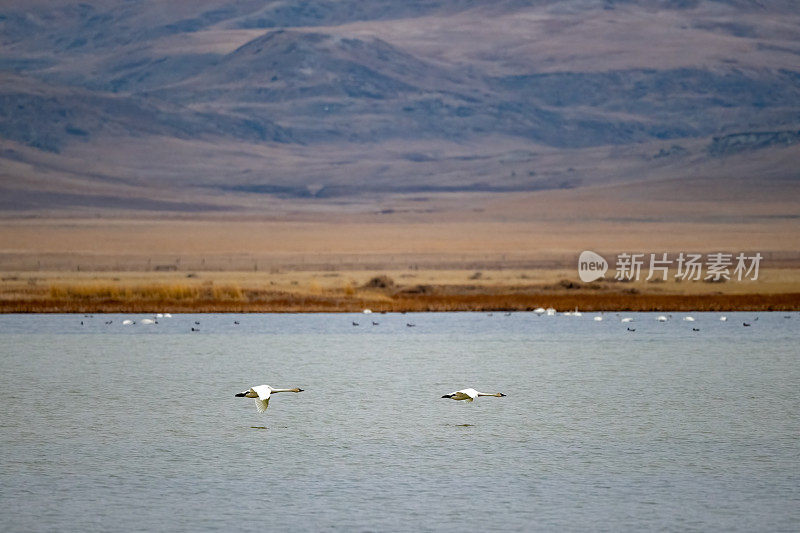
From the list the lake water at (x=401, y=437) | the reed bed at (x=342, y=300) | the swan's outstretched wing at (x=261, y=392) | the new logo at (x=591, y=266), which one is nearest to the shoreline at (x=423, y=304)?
the reed bed at (x=342, y=300)

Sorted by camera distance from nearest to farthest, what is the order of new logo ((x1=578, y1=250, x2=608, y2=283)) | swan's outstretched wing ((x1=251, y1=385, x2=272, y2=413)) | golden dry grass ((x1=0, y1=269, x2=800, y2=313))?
swan's outstretched wing ((x1=251, y1=385, x2=272, y2=413))
golden dry grass ((x1=0, y1=269, x2=800, y2=313))
new logo ((x1=578, y1=250, x2=608, y2=283))

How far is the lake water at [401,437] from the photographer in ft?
51.0

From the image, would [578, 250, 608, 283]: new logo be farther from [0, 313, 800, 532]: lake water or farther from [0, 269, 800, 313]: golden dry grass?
[0, 313, 800, 532]: lake water

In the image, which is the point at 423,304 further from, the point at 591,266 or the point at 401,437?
the point at 591,266

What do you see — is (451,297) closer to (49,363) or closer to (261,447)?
(49,363)

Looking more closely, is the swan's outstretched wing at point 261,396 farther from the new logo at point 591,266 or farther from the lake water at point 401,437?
the new logo at point 591,266

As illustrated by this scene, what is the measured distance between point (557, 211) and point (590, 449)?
126m

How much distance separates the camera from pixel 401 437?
2078cm

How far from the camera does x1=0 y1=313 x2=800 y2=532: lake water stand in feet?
51.0

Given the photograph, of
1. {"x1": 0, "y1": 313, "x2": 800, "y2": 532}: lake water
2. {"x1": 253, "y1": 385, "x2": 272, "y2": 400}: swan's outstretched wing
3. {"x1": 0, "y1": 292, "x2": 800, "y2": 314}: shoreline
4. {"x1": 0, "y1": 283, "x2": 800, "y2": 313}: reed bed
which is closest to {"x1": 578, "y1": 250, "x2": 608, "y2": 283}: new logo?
{"x1": 0, "y1": 283, "x2": 800, "y2": 313}: reed bed

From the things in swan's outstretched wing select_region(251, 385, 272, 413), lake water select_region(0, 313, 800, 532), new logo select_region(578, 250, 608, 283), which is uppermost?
new logo select_region(578, 250, 608, 283)

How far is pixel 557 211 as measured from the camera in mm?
144750

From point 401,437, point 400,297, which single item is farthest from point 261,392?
point 400,297

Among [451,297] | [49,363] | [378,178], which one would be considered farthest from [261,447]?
[378,178]
